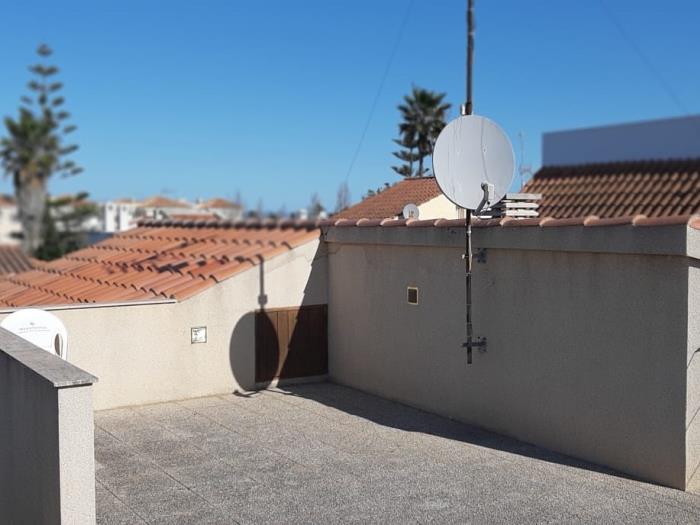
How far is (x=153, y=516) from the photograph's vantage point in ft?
24.7

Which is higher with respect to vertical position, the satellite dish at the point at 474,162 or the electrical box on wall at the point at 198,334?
the satellite dish at the point at 474,162

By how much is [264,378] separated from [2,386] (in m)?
6.51

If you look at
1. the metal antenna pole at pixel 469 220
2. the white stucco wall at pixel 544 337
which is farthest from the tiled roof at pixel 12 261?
the metal antenna pole at pixel 469 220

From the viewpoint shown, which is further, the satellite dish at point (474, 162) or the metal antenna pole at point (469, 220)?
the metal antenna pole at point (469, 220)

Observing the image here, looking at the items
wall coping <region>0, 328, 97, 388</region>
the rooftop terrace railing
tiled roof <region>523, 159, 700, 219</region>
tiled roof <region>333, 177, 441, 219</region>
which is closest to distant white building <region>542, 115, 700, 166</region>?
tiled roof <region>523, 159, 700, 219</region>

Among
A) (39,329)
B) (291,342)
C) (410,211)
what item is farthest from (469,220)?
(39,329)

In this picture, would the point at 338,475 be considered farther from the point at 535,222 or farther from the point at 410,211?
the point at 410,211

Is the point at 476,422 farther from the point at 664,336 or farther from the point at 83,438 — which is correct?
the point at 83,438

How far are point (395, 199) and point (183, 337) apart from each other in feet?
16.5

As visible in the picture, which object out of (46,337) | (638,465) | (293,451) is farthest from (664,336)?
(46,337)

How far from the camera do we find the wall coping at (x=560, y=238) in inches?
314

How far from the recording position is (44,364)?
6.63 metres

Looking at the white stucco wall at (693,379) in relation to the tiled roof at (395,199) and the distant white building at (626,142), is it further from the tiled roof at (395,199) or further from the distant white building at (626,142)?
the distant white building at (626,142)

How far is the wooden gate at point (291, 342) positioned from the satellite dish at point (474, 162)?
471 cm
